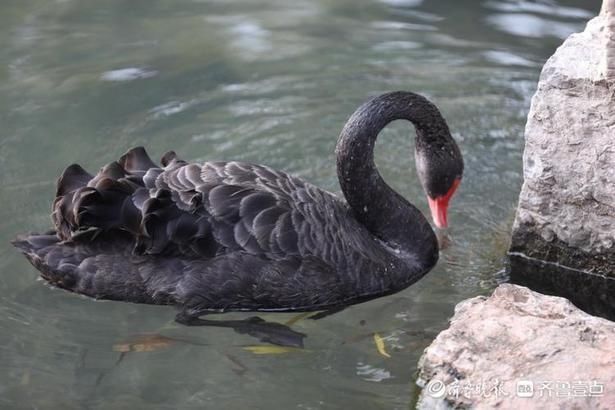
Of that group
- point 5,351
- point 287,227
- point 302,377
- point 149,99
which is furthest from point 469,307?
point 149,99

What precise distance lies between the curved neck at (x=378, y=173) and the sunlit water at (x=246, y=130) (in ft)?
0.72

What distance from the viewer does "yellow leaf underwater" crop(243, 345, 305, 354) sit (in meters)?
4.04

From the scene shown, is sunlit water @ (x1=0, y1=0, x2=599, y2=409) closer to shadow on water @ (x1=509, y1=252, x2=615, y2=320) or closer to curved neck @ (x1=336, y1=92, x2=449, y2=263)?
shadow on water @ (x1=509, y1=252, x2=615, y2=320)

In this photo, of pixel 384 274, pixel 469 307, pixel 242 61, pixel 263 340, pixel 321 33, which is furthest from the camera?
pixel 321 33

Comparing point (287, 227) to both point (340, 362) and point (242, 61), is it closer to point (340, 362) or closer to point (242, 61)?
point (340, 362)

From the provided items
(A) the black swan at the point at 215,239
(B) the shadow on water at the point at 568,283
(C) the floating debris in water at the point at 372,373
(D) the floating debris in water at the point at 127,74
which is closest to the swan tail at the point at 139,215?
(A) the black swan at the point at 215,239

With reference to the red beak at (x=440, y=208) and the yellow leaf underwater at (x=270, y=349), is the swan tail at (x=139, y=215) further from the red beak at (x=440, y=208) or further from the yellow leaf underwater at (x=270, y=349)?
the red beak at (x=440, y=208)

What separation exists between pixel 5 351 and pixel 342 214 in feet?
4.97

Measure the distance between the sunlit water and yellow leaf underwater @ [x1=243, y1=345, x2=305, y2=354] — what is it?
0.12 ft

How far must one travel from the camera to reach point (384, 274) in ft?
14.7

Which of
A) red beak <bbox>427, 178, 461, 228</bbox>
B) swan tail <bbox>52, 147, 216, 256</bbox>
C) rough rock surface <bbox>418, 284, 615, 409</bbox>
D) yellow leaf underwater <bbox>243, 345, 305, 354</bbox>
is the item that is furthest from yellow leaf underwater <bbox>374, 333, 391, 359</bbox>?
red beak <bbox>427, 178, 461, 228</bbox>

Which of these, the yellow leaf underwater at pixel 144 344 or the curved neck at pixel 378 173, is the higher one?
the curved neck at pixel 378 173

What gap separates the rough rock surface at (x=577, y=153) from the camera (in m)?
4.28

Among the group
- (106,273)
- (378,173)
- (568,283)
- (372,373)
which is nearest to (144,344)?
(106,273)
